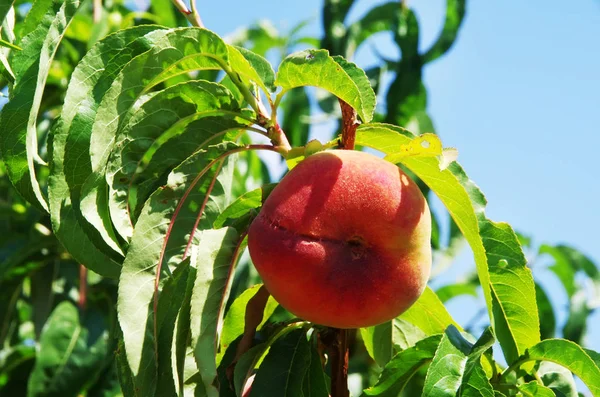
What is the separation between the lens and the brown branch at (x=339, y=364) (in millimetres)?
1467

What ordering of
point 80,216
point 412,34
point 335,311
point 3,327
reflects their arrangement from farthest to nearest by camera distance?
point 412,34 < point 3,327 < point 80,216 < point 335,311

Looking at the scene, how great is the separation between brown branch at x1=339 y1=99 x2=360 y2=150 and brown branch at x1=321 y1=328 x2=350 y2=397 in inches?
13.4

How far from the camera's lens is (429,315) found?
1675 mm

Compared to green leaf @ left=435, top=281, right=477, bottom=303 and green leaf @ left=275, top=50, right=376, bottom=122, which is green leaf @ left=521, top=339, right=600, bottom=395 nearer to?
green leaf @ left=275, top=50, right=376, bottom=122

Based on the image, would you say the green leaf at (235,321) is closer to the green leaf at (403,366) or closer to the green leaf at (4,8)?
the green leaf at (403,366)

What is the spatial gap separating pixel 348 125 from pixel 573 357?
586 millimetres

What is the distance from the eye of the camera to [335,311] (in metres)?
1.27

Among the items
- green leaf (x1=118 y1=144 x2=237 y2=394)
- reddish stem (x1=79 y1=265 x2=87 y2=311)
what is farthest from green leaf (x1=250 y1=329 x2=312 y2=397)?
reddish stem (x1=79 y1=265 x2=87 y2=311)

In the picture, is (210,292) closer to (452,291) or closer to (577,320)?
(452,291)

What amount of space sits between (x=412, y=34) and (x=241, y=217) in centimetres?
214

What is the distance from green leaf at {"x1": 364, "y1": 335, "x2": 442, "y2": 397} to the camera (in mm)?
1521

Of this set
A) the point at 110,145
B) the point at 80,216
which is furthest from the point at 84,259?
the point at 110,145

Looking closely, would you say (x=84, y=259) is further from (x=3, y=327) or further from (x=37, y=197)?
(x=3, y=327)

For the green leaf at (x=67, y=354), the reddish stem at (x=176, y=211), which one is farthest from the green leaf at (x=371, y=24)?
the reddish stem at (x=176, y=211)
